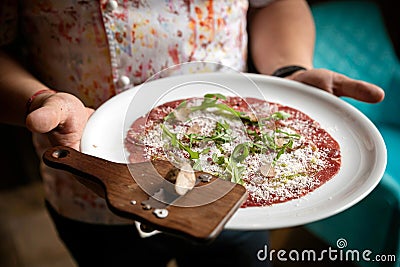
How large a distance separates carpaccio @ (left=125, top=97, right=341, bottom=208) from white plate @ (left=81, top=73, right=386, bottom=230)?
0.01 metres

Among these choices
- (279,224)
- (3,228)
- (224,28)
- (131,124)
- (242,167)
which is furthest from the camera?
(3,228)

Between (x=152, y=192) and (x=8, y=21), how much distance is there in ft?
1.48

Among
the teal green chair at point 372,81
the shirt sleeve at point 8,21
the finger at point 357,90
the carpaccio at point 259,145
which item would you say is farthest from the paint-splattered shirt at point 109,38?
the teal green chair at point 372,81

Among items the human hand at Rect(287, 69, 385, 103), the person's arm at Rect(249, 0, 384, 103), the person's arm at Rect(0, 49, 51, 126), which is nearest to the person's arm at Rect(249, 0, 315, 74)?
the person's arm at Rect(249, 0, 384, 103)

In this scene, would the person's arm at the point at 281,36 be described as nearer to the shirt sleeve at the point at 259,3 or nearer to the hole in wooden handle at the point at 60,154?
the shirt sleeve at the point at 259,3

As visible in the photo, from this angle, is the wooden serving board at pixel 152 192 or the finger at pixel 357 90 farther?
the finger at pixel 357 90

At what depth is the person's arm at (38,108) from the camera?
68 centimetres

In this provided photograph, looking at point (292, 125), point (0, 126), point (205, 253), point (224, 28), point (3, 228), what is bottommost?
point (3, 228)

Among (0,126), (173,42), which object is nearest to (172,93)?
(173,42)

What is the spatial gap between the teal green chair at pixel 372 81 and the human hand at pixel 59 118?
0.65 meters

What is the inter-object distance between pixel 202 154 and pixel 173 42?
247mm

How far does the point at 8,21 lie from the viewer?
858mm

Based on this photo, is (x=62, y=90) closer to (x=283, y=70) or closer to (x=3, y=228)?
(x=283, y=70)

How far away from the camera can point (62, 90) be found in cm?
91
